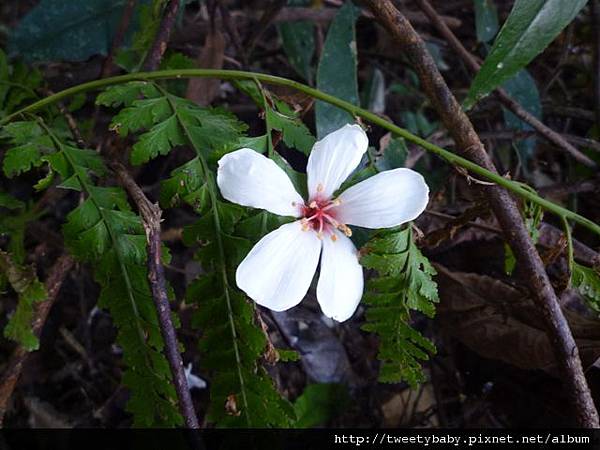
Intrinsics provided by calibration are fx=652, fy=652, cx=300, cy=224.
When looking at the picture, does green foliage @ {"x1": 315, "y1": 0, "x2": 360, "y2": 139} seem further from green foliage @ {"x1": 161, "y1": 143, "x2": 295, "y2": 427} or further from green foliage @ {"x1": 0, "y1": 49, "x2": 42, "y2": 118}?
green foliage @ {"x1": 0, "y1": 49, "x2": 42, "y2": 118}

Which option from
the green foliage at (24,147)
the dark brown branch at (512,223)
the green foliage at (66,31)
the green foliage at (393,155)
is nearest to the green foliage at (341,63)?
the green foliage at (393,155)

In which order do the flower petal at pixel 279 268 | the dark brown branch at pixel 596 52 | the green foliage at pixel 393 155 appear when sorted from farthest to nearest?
the dark brown branch at pixel 596 52
the green foliage at pixel 393 155
the flower petal at pixel 279 268

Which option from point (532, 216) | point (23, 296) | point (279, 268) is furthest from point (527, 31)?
point (23, 296)

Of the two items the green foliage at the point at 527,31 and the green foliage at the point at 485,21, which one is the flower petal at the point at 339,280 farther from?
the green foliage at the point at 485,21

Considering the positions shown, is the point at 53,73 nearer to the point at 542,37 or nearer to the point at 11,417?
the point at 11,417

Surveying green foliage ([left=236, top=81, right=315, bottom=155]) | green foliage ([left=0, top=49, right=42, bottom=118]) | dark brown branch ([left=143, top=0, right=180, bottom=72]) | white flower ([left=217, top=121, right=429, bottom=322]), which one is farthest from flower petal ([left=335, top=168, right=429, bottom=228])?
green foliage ([left=0, top=49, right=42, bottom=118])
